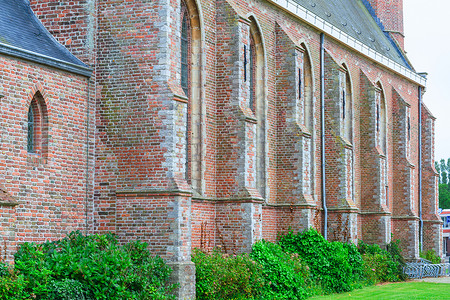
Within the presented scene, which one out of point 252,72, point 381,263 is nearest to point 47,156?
point 252,72

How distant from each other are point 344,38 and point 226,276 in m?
16.6

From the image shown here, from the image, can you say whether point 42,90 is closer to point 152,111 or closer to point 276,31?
point 152,111

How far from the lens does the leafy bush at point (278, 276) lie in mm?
22578

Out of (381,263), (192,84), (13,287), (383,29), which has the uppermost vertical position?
(383,29)

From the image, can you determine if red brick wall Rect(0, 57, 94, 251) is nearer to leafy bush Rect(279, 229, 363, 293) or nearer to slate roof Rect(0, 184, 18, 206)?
slate roof Rect(0, 184, 18, 206)

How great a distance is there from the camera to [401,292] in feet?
86.7

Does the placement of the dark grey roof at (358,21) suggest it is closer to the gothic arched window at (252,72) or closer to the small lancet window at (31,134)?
the gothic arched window at (252,72)

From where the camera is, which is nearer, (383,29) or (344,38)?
(344,38)

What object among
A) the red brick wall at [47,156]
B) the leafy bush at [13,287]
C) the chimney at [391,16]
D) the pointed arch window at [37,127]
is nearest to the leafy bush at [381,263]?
the red brick wall at [47,156]

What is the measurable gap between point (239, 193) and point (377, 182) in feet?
46.6

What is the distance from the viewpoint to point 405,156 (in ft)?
131

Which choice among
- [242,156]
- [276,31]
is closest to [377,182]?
Answer: [276,31]

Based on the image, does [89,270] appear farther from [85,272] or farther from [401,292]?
[401,292]

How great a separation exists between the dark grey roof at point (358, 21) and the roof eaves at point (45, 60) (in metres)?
13.6
